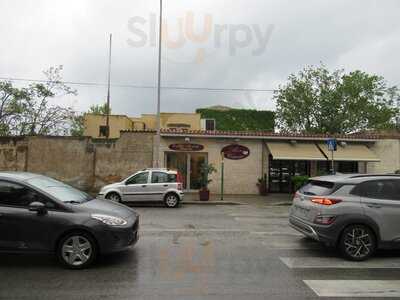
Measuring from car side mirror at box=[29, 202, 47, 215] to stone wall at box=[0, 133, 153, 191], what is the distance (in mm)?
15285

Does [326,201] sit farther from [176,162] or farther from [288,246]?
[176,162]

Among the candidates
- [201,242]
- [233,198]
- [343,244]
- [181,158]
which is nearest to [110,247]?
[201,242]

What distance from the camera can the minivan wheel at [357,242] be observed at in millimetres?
7352

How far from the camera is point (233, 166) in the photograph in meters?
22.3

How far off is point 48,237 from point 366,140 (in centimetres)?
2040

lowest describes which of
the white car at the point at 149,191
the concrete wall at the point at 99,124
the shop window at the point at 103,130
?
the white car at the point at 149,191

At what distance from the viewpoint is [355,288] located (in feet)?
→ 18.6

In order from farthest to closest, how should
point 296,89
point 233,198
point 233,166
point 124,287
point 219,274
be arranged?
point 296,89, point 233,166, point 233,198, point 219,274, point 124,287

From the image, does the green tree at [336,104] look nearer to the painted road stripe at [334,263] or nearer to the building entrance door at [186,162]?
the building entrance door at [186,162]

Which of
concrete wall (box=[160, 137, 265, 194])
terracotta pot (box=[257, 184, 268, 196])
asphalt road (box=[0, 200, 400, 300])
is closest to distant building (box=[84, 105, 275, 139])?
concrete wall (box=[160, 137, 265, 194])

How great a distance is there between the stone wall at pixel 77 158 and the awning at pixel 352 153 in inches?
395

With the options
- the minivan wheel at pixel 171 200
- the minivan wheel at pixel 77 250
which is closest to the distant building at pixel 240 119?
the minivan wheel at pixel 171 200

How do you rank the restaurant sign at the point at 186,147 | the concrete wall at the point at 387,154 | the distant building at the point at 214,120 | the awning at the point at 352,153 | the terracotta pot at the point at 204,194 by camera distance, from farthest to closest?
1. the distant building at the point at 214,120
2. the concrete wall at the point at 387,154
3. the restaurant sign at the point at 186,147
4. the awning at the point at 352,153
5. the terracotta pot at the point at 204,194

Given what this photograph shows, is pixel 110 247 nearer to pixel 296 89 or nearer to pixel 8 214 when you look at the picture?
pixel 8 214
